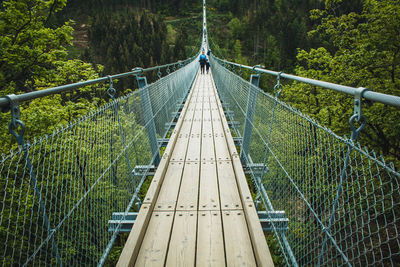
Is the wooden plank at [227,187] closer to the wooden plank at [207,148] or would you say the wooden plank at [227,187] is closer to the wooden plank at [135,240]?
the wooden plank at [207,148]

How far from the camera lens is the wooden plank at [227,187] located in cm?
230

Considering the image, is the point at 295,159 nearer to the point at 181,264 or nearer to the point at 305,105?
the point at 181,264

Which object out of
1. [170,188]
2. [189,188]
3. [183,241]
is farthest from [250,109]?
[183,241]

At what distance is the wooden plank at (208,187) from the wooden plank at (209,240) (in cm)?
11

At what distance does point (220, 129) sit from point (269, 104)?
2345 millimetres

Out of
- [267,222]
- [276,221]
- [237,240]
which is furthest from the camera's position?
[267,222]

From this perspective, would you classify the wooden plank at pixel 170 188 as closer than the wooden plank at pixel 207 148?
Yes

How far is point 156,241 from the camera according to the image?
188 cm

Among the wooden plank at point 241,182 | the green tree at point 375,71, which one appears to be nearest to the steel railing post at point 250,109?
the wooden plank at point 241,182

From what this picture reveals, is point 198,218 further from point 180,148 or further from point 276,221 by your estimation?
point 180,148

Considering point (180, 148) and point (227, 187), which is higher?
point (180, 148)

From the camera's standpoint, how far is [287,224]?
6.66ft

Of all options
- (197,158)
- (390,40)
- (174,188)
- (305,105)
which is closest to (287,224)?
(174,188)

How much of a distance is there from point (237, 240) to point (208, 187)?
806 mm
